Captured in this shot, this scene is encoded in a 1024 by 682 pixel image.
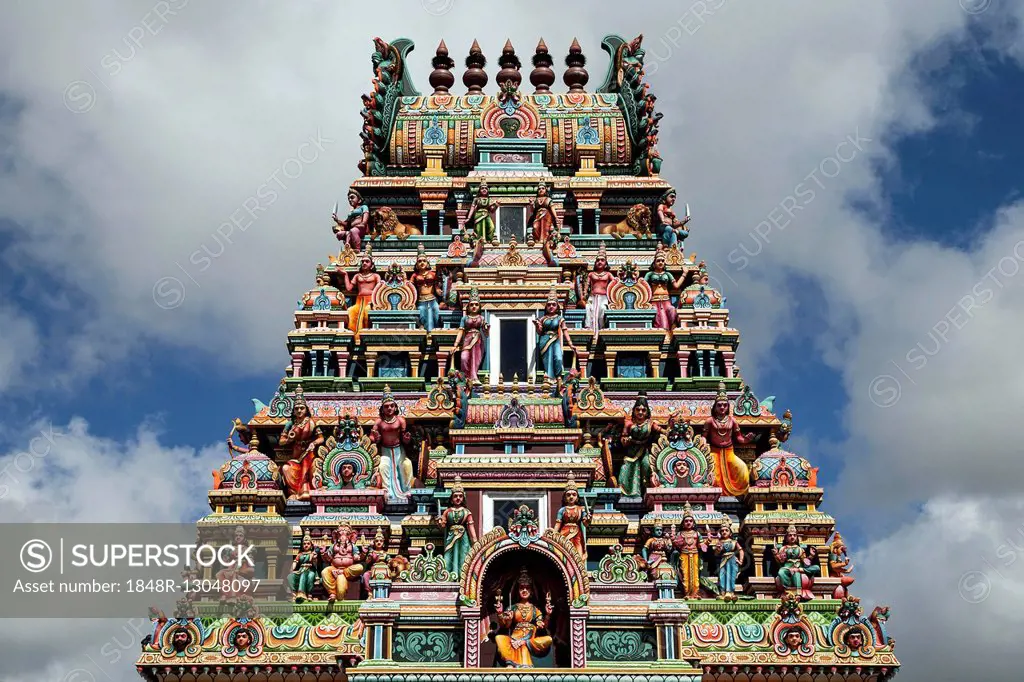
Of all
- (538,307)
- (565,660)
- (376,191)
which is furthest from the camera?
(376,191)

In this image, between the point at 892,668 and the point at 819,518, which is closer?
the point at 892,668

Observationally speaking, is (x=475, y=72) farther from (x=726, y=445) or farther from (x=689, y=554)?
(x=689, y=554)

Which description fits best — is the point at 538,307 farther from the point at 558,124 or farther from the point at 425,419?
the point at 558,124

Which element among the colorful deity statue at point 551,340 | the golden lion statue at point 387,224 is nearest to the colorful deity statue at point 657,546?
the colorful deity statue at point 551,340

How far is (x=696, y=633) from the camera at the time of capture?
3681 centimetres

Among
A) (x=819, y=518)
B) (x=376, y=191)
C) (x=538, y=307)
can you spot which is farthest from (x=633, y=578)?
(x=376, y=191)

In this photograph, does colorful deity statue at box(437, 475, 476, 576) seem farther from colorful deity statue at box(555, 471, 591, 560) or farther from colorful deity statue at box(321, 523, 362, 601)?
colorful deity statue at box(321, 523, 362, 601)

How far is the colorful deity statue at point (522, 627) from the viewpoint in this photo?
33.5 meters

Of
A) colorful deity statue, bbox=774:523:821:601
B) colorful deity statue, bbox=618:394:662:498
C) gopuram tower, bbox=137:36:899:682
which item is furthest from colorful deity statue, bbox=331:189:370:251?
colorful deity statue, bbox=774:523:821:601

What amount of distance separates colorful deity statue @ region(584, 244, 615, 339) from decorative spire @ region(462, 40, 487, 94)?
15.6 metres

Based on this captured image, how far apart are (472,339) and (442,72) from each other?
78.3 ft

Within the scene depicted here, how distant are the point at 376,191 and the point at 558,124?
821 centimetres

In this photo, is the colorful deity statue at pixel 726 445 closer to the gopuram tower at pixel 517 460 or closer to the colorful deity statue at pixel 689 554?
the gopuram tower at pixel 517 460

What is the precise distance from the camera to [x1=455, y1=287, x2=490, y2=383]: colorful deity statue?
145ft
